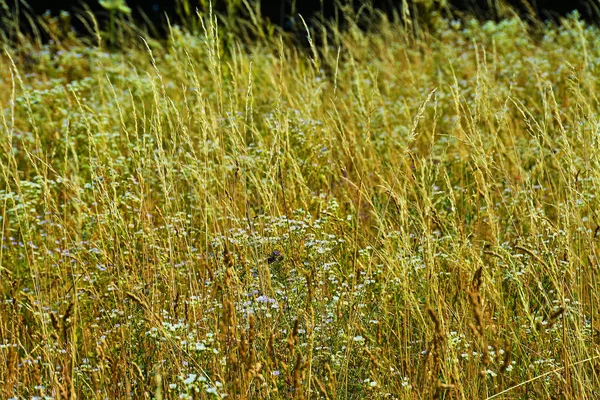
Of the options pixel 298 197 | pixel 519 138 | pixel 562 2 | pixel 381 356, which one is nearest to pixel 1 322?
pixel 381 356

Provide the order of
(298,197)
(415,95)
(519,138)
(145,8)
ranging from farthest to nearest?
(145,8), (415,95), (519,138), (298,197)

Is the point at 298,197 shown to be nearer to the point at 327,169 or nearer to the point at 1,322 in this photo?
the point at 327,169

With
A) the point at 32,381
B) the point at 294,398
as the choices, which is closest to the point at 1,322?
the point at 32,381

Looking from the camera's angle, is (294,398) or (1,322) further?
(1,322)

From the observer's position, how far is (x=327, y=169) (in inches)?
131

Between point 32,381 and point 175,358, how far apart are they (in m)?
0.55

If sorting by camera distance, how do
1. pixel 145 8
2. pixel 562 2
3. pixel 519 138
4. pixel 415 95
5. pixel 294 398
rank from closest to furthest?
pixel 294 398, pixel 519 138, pixel 415 95, pixel 562 2, pixel 145 8

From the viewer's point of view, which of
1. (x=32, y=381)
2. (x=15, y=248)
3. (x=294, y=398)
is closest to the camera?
(x=294, y=398)

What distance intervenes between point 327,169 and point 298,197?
0.26m

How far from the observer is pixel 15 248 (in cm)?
295

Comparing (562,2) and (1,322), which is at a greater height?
(1,322)

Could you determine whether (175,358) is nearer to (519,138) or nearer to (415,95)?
(519,138)

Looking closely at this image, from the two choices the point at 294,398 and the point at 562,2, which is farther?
the point at 562,2

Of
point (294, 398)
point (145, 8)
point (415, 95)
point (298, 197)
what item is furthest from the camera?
point (145, 8)
